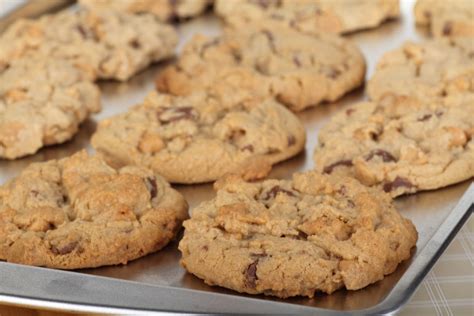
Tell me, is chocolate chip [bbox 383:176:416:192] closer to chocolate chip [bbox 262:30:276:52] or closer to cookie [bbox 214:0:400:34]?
chocolate chip [bbox 262:30:276:52]

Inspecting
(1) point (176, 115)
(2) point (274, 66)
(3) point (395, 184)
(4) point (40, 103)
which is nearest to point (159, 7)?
(2) point (274, 66)

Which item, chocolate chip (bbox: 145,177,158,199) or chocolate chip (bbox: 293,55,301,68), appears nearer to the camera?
chocolate chip (bbox: 145,177,158,199)

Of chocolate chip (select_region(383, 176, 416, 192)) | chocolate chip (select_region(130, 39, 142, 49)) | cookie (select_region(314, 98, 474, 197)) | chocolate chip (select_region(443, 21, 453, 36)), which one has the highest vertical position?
cookie (select_region(314, 98, 474, 197))

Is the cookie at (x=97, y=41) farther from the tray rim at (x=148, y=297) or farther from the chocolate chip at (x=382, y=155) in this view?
the tray rim at (x=148, y=297)

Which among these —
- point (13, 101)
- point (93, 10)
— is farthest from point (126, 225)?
point (93, 10)

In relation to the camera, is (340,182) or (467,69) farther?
(467,69)

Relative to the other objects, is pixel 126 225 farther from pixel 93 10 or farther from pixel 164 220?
pixel 93 10

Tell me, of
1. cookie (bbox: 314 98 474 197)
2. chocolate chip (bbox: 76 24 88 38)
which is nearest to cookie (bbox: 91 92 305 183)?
cookie (bbox: 314 98 474 197)
